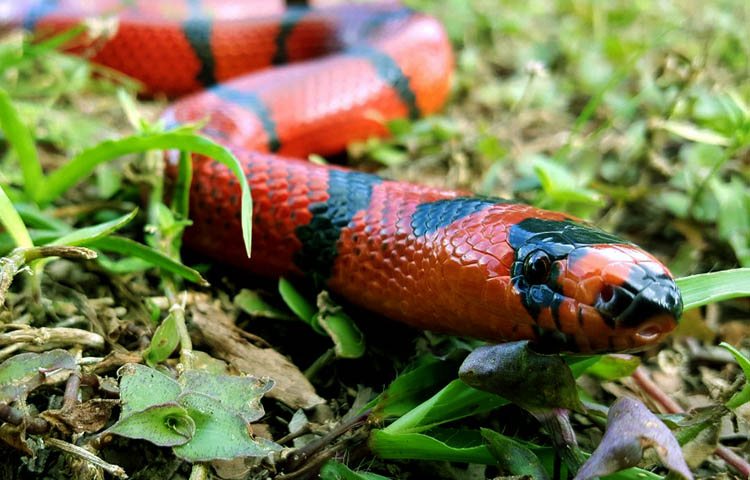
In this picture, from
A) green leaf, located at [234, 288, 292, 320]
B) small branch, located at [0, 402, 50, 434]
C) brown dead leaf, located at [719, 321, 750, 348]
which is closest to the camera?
small branch, located at [0, 402, 50, 434]

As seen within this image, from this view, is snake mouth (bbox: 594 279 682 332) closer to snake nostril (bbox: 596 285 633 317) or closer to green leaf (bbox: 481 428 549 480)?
snake nostril (bbox: 596 285 633 317)

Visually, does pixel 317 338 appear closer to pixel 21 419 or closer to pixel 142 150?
pixel 142 150

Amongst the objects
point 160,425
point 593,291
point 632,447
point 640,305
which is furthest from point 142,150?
point 632,447

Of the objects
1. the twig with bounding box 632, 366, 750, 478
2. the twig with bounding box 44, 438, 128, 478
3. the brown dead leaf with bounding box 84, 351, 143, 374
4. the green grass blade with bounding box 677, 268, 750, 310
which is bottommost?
the twig with bounding box 632, 366, 750, 478

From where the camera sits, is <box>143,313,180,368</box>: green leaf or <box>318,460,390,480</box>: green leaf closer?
<box>318,460,390,480</box>: green leaf

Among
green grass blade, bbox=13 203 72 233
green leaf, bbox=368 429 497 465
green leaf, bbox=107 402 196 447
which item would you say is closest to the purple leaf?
green leaf, bbox=368 429 497 465

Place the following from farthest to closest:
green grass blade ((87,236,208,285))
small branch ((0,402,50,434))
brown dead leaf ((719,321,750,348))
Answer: brown dead leaf ((719,321,750,348))
green grass blade ((87,236,208,285))
small branch ((0,402,50,434))
